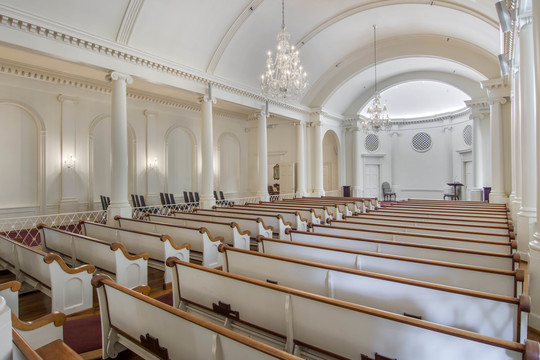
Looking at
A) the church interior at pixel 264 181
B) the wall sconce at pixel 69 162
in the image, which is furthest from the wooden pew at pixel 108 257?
the wall sconce at pixel 69 162

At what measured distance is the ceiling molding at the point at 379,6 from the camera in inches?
339

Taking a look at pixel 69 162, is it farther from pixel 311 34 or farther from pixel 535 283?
pixel 535 283

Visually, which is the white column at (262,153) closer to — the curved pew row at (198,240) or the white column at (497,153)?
the curved pew row at (198,240)

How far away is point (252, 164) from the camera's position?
618 inches

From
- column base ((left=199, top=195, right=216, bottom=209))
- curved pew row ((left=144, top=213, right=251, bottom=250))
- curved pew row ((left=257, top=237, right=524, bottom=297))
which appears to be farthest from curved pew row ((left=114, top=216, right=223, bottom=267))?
column base ((left=199, top=195, right=216, bottom=209))

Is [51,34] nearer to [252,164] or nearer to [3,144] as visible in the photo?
[3,144]

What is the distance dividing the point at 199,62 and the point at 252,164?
23.6 ft

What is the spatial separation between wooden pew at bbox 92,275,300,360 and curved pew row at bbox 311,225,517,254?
10.2 ft

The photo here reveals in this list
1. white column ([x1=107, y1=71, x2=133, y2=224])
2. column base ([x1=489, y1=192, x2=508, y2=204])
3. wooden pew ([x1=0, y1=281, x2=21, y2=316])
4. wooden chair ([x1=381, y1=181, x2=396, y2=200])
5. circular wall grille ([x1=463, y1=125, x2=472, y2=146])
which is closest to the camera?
wooden pew ([x1=0, y1=281, x2=21, y2=316])

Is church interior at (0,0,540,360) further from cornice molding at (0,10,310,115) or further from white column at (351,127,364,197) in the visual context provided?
white column at (351,127,364,197)

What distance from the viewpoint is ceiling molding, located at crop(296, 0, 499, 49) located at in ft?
28.2

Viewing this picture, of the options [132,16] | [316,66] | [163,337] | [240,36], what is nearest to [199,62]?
[240,36]

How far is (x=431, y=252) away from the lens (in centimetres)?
321

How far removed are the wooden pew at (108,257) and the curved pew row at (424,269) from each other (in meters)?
1.86
